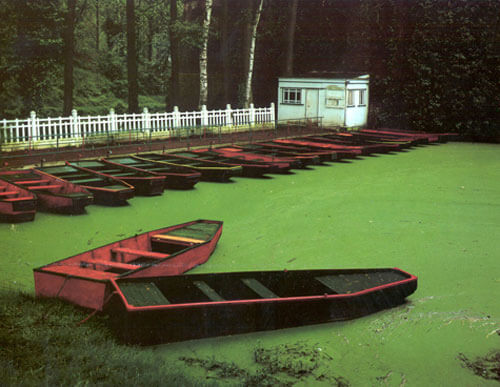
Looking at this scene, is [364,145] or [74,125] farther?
[364,145]

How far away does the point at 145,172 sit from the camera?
Result: 14.4 meters

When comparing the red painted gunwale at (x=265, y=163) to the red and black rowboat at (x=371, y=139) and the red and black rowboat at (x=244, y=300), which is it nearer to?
the red and black rowboat at (x=371, y=139)

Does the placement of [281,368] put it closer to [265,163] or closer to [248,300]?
[248,300]

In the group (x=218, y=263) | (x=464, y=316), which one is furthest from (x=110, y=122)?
(x=464, y=316)

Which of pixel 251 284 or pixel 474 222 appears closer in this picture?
pixel 251 284

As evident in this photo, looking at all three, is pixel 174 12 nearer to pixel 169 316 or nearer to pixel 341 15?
pixel 341 15

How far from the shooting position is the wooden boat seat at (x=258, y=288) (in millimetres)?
6902

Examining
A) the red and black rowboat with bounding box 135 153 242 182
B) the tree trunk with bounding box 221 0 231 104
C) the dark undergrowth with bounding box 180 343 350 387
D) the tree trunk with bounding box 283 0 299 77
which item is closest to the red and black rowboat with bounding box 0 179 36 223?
the red and black rowboat with bounding box 135 153 242 182

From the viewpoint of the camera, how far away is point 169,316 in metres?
6.09

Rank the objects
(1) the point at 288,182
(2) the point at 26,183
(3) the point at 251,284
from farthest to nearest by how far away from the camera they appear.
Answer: (1) the point at 288,182 → (2) the point at 26,183 → (3) the point at 251,284

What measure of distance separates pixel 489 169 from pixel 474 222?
7.83m

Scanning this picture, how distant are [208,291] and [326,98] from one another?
73.9 feet

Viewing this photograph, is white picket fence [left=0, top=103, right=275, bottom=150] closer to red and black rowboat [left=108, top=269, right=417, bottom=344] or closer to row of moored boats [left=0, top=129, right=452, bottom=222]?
row of moored boats [left=0, top=129, right=452, bottom=222]

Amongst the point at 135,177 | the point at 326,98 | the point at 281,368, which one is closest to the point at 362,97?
the point at 326,98
